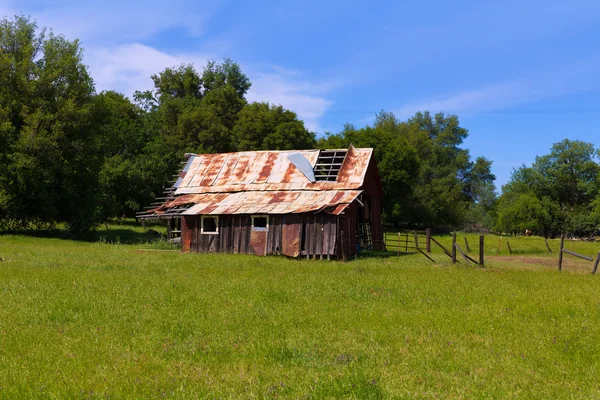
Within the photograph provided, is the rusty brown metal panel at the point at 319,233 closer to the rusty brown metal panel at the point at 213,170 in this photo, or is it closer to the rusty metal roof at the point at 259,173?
the rusty metal roof at the point at 259,173

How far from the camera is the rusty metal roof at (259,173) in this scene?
105 feet

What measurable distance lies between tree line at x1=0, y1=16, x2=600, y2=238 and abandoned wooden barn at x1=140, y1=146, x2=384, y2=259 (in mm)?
9543

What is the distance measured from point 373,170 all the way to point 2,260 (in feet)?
73.4

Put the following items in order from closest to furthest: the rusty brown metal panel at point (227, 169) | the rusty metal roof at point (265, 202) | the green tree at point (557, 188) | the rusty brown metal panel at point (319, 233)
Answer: the rusty brown metal panel at point (319, 233) < the rusty metal roof at point (265, 202) < the rusty brown metal panel at point (227, 169) < the green tree at point (557, 188)

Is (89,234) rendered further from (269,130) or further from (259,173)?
(269,130)

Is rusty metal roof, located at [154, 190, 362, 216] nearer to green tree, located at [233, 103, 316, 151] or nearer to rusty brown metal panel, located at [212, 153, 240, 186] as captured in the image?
rusty brown metal panel, located at [212, 153, 240, 186]

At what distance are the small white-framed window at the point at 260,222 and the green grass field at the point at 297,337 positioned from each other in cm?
1240

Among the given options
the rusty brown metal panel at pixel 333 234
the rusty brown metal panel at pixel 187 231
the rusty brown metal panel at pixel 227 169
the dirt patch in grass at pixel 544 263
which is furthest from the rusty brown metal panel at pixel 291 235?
the dirt patch in grass at pixel 544 263

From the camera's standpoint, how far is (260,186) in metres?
33.0

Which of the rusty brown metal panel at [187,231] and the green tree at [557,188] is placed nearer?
the rusty brown metal panel at [187,231]

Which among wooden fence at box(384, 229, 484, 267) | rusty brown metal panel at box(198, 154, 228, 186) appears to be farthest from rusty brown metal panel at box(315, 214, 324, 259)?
rusty brown metal panel at box(198, 154, 228, 186)

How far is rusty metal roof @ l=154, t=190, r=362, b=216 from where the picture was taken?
91.4 ft

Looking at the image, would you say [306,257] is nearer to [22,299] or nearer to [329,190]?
[329,190]

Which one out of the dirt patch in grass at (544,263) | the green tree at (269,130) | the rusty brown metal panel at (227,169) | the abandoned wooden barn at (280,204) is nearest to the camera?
the dirt patch in grass at (544,263)
